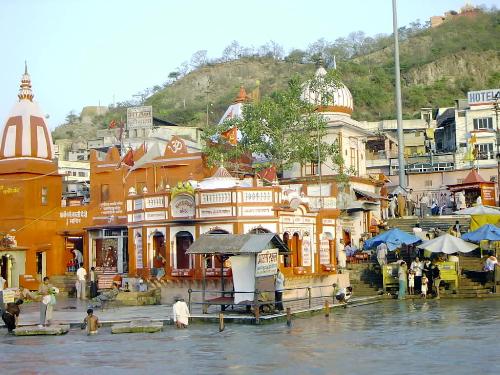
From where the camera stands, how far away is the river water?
14.8m

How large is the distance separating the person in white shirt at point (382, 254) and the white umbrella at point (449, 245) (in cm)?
224

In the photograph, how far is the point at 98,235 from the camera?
38312mm

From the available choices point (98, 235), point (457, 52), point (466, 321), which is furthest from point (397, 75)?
point (457, 52)

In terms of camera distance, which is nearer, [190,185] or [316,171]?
[190,185]

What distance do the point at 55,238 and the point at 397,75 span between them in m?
23.9

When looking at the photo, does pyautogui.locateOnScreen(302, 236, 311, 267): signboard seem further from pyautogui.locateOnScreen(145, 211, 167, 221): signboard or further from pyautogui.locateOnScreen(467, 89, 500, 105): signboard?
pyautogui.locateOnScreen(467, 89, 500, 105): signboard

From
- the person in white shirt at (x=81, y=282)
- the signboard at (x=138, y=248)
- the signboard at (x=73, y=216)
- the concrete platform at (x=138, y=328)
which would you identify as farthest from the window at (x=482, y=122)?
the concrete platform at (x=138, y=328)

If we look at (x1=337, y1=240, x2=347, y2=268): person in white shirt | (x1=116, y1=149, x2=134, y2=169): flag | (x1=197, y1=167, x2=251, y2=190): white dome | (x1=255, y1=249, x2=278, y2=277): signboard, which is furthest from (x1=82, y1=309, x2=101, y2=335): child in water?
(x1=116, y1=149, x2=134, y2=169): flag

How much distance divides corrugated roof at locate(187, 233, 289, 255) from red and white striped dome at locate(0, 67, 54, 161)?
62.2 ft

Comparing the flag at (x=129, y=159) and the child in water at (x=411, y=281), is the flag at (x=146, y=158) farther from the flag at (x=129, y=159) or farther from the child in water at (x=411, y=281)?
the child in water at (x=411, y=281)

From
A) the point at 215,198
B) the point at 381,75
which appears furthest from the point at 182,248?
the point at 381,75

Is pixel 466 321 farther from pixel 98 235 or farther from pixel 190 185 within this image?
pixel 98 235

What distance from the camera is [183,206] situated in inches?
1216

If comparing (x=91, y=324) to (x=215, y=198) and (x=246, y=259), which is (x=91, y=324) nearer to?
(x=246, y=259)
